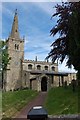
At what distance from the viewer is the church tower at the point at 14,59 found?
82.2 m

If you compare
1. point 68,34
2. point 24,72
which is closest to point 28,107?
point 68,34

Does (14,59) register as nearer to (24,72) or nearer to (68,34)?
(24,72)

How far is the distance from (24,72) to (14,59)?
6.71 metres

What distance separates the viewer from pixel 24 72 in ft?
269

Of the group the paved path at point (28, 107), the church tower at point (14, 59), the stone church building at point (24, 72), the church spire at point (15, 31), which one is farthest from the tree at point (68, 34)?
the church spire at point (15, 31)

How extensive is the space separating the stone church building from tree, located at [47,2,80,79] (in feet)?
107

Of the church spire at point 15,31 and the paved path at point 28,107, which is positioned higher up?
the church spire at point 15,31

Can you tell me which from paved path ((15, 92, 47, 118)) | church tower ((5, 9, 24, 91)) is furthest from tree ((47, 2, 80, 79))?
church tower ((5, 9, 24, 91))

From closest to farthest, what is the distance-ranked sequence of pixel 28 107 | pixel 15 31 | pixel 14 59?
1. pixel 28 107
2. pixel 14 59
3. pixel 15 31

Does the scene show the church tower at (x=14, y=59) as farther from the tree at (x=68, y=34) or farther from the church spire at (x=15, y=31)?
the tree at (x=68, y=34)

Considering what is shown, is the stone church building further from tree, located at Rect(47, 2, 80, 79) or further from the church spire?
tree, located at Rect(47, 2, 80, 79)

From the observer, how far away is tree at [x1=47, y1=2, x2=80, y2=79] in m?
18.6

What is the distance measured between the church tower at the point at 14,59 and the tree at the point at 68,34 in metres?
48.8

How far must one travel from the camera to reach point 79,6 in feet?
64.7
